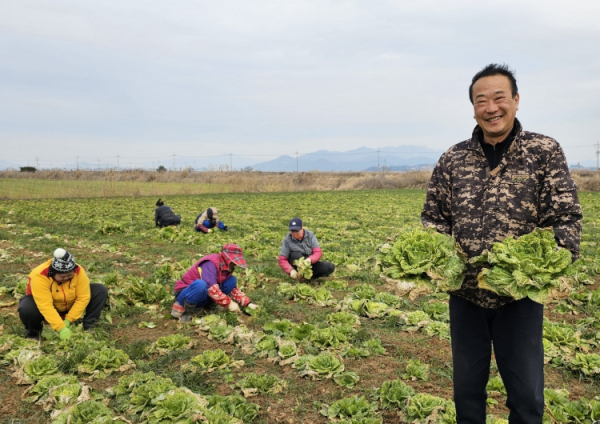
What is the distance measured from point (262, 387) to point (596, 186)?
44.3 m

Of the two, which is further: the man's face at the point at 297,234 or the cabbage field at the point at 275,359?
the man's face at the point at 297,234

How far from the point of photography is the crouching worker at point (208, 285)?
24.9 feet

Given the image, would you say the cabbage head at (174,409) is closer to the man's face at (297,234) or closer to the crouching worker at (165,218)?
the man's face at (297,234)

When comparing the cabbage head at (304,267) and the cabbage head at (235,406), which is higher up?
the cabbage head at (304,267)

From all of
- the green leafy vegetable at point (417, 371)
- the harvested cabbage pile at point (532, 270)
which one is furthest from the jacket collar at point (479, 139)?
the green leafy vegetable at point (417, 371)

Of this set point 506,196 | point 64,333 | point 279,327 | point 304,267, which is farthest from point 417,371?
point 64,333

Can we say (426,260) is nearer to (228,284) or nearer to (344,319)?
(344,319)

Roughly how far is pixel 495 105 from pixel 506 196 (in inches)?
26.4

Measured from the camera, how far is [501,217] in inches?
127

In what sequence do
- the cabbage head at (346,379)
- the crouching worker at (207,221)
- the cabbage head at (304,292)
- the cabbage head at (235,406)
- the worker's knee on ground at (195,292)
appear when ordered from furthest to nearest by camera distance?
the crouching worker at (207,221)
the cabbage head at (304,292)
the worker's knee on ground at (195,292)
the cabbage head at (346,379)
the cabbage head at (235,406)

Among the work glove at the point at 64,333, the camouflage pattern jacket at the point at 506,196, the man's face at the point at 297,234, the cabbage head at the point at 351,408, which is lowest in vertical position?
the cabbage head at the point at 351,408

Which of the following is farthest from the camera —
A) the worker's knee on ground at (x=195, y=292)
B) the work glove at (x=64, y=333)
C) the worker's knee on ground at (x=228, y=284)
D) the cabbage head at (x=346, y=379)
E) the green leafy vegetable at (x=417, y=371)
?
the worker's knee on ground at (x=228, y=284)

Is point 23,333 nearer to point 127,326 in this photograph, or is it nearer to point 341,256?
point 127,326

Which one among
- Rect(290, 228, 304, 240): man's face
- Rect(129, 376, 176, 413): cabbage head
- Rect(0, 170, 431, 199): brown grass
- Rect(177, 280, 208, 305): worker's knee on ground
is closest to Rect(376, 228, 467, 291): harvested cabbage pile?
Rect(129, 376, 176, 413): cabbage head
